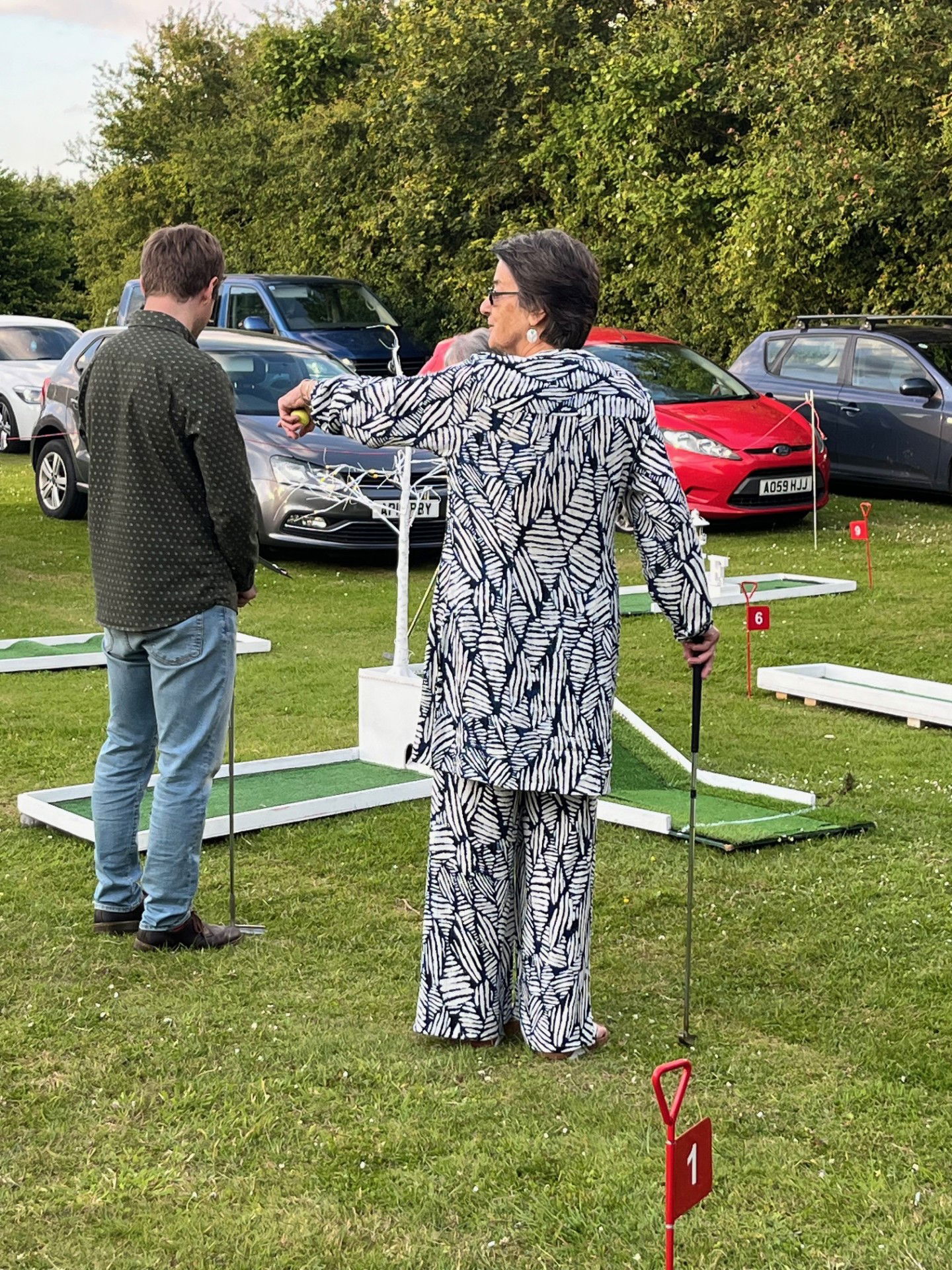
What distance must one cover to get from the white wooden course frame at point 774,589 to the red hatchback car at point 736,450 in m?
2.18

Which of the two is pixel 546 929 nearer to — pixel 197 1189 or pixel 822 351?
pixel 197 1189

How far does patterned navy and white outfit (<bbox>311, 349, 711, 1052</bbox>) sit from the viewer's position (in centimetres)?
396

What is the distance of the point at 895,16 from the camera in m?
16.6

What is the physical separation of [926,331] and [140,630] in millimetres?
12951

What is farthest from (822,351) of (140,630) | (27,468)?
(140,630)

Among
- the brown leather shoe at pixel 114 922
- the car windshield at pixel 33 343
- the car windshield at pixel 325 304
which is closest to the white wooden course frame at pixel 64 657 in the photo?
the brown leather shoe at pixel 114 922

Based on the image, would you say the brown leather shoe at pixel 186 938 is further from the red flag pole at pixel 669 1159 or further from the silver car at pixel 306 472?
the silver car at pixel 306 472

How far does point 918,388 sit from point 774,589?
194 inches

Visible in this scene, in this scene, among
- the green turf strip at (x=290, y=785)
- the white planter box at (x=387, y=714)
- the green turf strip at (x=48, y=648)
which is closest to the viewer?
the green turf strip at (x=290, y=785)

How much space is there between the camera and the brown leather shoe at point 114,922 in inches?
→ 198

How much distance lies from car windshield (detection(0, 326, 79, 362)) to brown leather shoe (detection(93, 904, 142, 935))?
1825 centimetres

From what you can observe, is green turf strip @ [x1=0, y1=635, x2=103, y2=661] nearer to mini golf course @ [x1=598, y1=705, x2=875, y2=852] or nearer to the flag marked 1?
mini golf course @ [x1=598, y1=705, x2=875, y2=852]

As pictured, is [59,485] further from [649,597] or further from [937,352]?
[937,352]

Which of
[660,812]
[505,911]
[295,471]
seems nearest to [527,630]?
[505,911]
